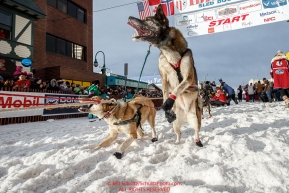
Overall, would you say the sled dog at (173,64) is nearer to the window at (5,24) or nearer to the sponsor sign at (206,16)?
the sponsor sign at (206,16)

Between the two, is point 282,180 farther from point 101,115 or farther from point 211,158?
point 101,115

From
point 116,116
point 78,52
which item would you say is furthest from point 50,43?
point 116,116

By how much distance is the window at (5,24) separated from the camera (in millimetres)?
12606

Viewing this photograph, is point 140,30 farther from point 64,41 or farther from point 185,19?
point 64,41

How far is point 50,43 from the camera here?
1666 centimetres

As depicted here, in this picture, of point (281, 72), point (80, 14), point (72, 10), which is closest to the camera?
point (281, 72)

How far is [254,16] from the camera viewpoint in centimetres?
938

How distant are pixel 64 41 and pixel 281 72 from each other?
57.7ft

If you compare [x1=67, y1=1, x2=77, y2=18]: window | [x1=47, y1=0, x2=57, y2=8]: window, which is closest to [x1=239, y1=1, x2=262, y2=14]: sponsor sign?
Result: [x1=47, y1=0, x2=57, y2=8]: window

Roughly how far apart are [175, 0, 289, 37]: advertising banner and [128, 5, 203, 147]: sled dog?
7.96 m

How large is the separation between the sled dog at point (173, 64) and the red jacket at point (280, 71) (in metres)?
5.77

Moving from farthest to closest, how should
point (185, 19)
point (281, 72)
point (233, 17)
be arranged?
point (185, 19) < point (233, 17) < point (281, 72)

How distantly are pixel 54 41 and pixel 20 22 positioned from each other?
3.42m

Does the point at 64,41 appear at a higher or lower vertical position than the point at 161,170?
higher
